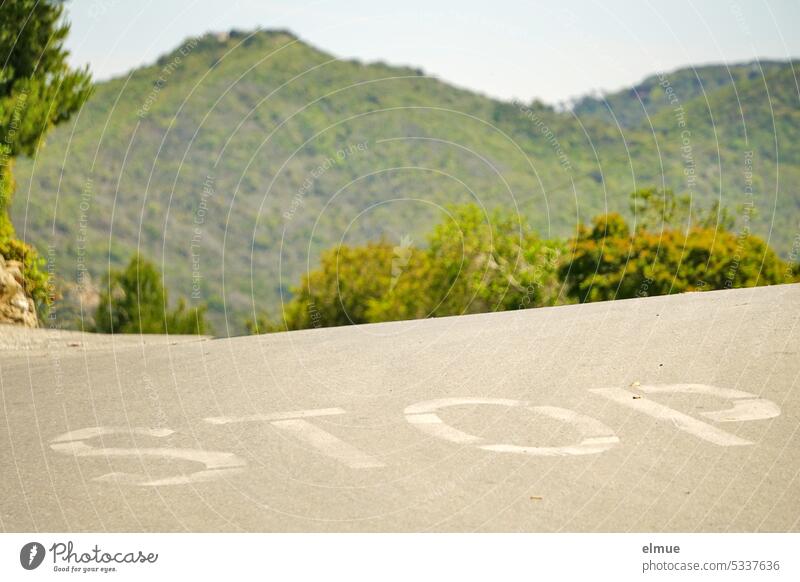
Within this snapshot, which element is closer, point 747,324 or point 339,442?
point 339,442

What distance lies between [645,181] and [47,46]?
63.6 meters

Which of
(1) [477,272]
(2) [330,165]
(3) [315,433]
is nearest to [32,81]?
(1) [477,272]

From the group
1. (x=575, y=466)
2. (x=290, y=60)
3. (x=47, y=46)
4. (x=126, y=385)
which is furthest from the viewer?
(x=290, y=60)

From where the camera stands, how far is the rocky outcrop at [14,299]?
1491cm

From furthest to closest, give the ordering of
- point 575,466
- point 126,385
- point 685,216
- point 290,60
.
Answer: point 290,60 → point 685,216 → point 126,385 → point 575,466

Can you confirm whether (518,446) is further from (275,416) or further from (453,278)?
(453,278)

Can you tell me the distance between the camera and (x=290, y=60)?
11906 cm

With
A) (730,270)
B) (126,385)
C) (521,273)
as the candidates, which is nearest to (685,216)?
(521,273)

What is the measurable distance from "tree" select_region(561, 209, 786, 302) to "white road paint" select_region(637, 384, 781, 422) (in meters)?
10.5

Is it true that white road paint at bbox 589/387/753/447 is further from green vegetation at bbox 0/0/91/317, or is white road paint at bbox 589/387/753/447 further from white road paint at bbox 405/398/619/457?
green vegetation at bbox 0/0/91/317

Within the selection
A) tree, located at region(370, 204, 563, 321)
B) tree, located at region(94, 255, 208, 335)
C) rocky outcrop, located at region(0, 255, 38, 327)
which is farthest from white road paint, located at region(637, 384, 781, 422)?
tree, located at region(94, 255, 208, 335)

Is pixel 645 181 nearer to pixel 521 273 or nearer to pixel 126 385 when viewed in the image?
pixel 521 273

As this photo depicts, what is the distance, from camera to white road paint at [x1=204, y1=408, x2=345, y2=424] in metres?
7.97

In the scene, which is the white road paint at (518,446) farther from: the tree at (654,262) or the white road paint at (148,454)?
the tree at (654,262)
